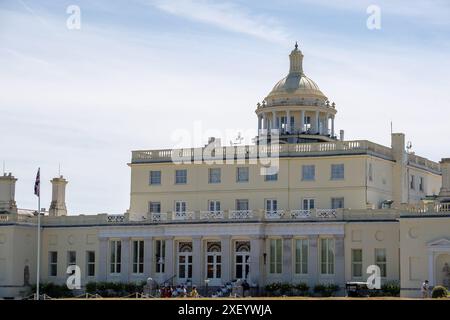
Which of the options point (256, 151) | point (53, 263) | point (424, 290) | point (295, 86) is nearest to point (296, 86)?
point (295, 86)

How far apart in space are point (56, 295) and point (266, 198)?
16.3m

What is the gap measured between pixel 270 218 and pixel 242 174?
18.7 ft

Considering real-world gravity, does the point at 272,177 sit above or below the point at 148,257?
above

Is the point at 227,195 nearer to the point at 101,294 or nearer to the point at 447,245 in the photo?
the point at 101,294

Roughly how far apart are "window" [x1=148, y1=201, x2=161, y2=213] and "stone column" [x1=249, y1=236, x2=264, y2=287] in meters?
10.3

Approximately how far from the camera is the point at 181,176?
84.9m

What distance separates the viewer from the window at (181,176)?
8475 cm

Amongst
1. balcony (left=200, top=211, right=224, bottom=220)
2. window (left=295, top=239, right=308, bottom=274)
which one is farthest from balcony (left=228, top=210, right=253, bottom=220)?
window (left=295, top=239, right=308, bottom=274)

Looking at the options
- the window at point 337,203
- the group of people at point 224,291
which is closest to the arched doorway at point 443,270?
the window at point 337,203

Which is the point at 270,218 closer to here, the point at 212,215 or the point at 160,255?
the point at 212,215

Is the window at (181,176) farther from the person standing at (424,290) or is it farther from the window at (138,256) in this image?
the person standing at (424,290)

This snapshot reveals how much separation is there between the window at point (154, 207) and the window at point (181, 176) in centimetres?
222
